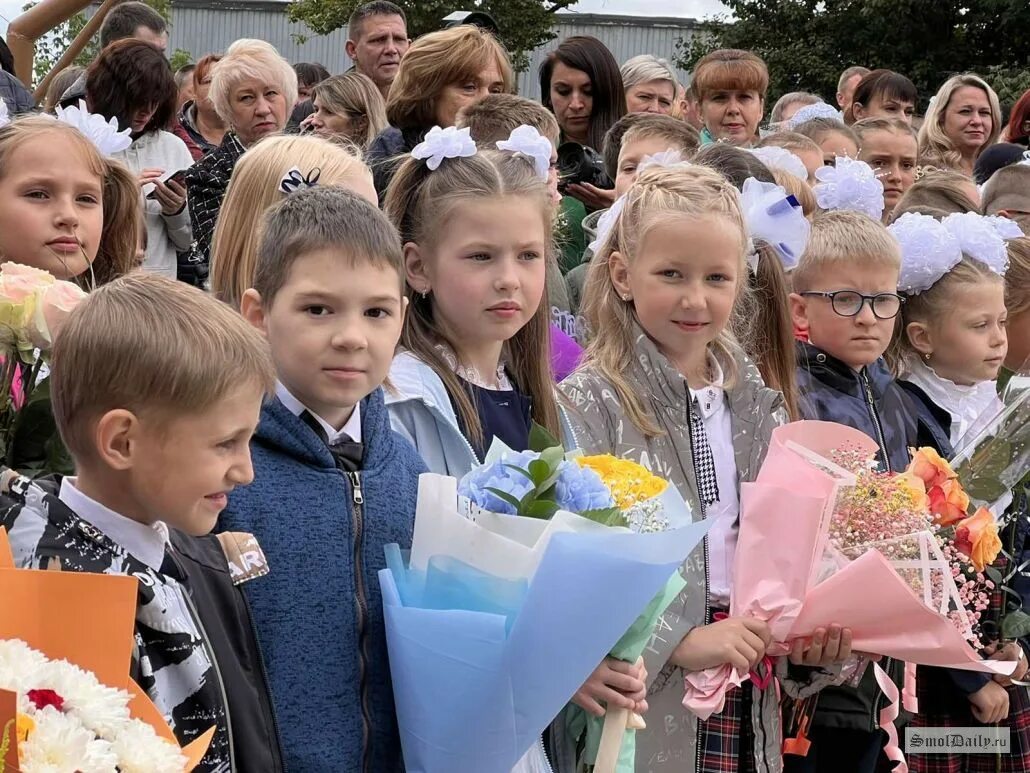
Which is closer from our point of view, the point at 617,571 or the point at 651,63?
the point at 617,571

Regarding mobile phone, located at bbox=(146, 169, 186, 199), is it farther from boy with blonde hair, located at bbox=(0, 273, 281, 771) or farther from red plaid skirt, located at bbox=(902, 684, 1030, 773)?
boy with blonde hair, located at bbox=(0, 273, 281, 771)

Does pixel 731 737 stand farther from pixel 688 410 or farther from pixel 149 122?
pixel 149 122

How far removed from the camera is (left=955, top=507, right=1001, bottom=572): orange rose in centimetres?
373

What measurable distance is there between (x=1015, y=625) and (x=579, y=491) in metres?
2.12

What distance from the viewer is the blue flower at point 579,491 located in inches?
106

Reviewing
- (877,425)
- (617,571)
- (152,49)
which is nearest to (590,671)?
(617,571)

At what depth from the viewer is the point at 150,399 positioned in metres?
2.20

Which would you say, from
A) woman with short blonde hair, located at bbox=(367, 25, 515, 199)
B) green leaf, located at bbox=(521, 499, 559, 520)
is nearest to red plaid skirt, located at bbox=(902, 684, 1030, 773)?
green leaf, located at bbox=(521, 499, 559, 520)

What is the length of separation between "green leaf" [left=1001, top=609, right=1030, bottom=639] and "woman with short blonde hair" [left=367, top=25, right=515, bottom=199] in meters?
2.65

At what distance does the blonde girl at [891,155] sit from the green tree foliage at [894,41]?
2280 cm

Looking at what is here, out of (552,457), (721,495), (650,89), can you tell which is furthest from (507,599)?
(650,89)

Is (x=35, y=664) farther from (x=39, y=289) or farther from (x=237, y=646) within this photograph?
(x=39, y=289)

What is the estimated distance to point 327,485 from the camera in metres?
2.66

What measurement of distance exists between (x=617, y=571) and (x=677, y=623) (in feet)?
3.35
